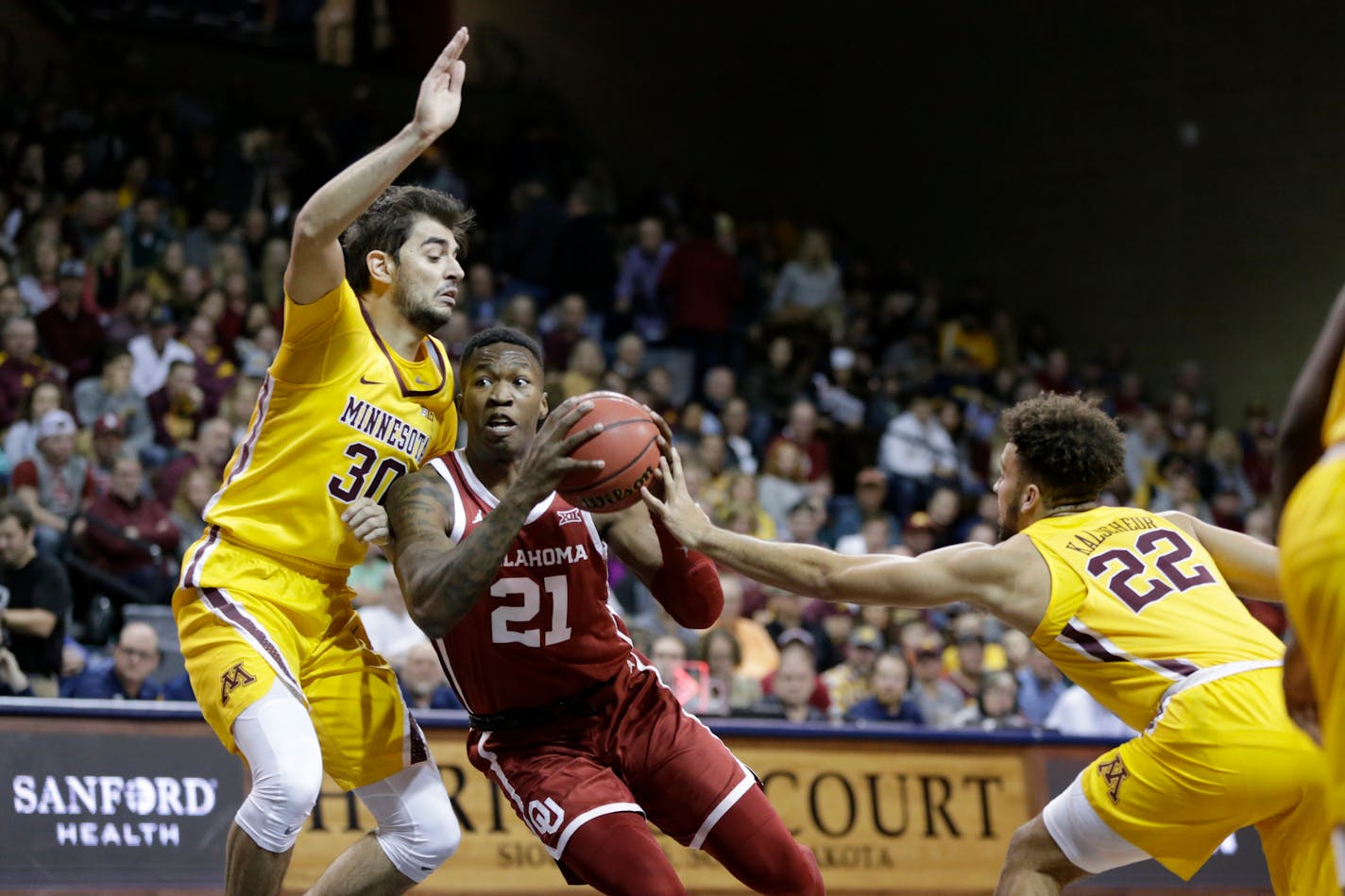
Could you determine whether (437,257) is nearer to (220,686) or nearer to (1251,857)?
(220,686)

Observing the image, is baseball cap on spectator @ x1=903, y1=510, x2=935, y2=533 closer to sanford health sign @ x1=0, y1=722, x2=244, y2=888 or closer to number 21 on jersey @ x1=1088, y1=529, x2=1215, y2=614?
sanford health sign @ x1=0, y1=722, x2=244, y2=888

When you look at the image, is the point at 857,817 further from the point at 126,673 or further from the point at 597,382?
the point at 597,382

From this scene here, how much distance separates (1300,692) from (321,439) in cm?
281

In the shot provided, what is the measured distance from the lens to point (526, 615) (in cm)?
452

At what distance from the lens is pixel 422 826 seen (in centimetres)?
476

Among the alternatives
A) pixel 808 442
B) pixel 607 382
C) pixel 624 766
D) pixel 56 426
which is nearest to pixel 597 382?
pixel 607 382

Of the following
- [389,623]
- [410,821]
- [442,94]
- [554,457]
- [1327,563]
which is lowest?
[389,623]

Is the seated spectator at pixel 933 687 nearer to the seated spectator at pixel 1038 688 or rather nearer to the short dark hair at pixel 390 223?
the seated spectator at pixel 1038 688

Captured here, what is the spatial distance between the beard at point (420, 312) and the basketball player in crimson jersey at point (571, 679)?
0.20 metres

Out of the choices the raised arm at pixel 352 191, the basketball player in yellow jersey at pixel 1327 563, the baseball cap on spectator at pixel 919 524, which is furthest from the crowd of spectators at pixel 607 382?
the basketball player in yellow jersey at pixel 1327 563

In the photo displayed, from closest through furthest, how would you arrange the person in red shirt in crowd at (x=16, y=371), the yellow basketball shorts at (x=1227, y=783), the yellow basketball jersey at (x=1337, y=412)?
the yellow basketball jersey at (x=1337, y=412) → the yellow basketball shorts at (x=1227, y=783) → the person in red shirt in crowd at (x=16, y=371)

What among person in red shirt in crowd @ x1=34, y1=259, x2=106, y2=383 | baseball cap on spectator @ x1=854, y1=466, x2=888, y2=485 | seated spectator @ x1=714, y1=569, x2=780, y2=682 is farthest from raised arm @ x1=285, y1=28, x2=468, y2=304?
baseball cap on spectator @ x1=854, y1=466, x2=888, y2=485

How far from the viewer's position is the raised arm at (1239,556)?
4.70m

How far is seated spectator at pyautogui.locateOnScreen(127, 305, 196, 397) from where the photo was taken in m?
10.9
